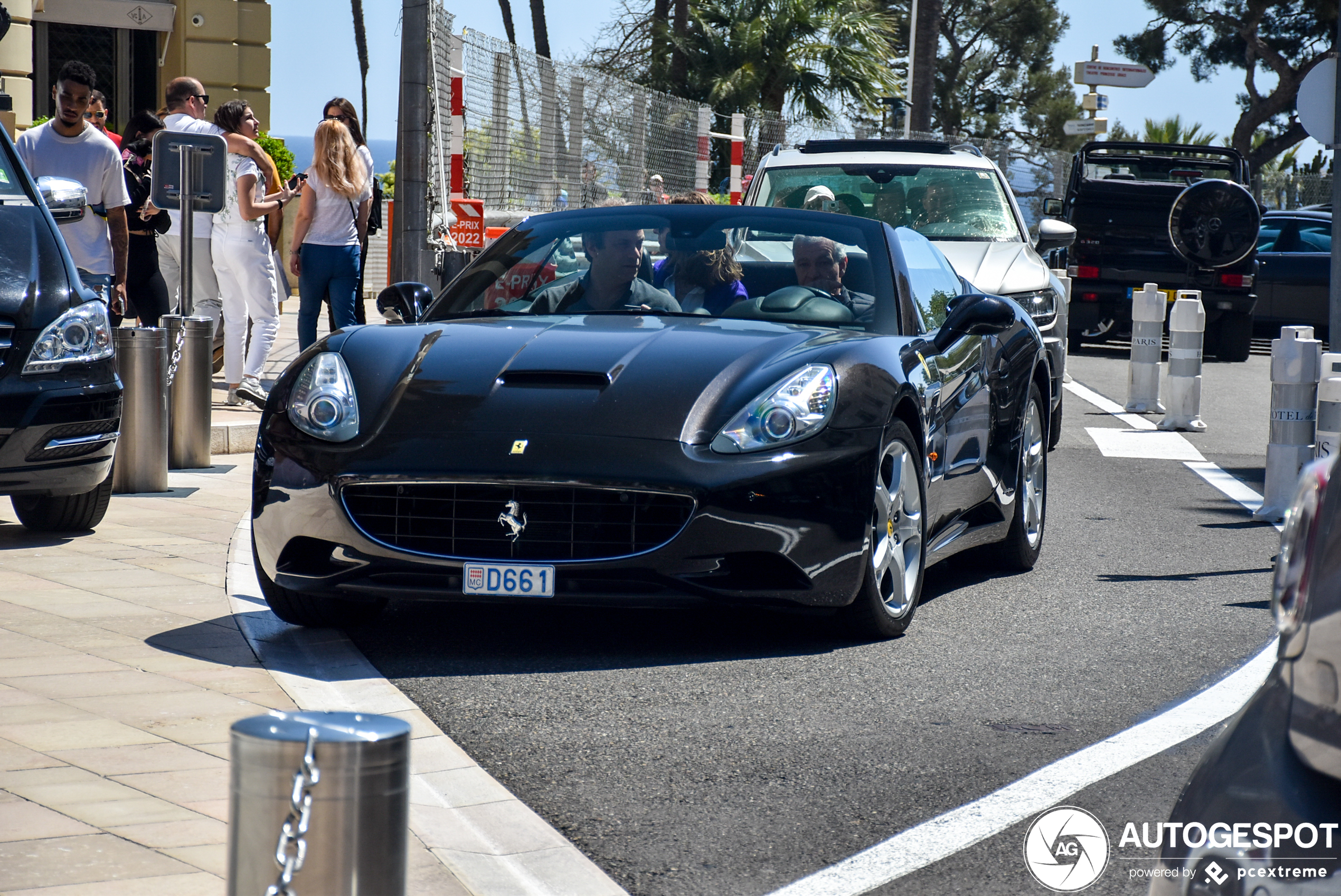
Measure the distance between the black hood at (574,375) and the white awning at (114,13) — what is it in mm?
18352

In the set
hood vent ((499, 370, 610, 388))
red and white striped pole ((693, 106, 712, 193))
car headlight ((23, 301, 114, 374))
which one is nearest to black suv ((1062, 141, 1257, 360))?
red and white striped pole ((693, 106, 712, 193))

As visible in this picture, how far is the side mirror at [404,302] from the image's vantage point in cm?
617

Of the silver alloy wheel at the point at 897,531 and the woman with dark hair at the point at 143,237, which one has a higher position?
the woman with dark hair at the point at 143,237

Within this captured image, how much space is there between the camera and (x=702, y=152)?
22.9 meters

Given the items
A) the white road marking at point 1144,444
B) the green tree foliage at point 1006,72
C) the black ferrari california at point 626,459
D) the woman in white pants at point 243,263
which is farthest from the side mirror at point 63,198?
the green tree foliage at point 1006,72

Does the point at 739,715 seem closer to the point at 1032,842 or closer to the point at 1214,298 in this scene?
the point at 1032,842

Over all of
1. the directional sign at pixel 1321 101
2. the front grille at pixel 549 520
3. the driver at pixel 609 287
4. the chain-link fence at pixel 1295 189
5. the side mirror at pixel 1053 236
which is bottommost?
the front grille at pixel 549 520

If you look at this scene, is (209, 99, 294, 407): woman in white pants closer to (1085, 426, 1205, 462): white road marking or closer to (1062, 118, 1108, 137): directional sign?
(1085, 426, 1205, 462): white road marking

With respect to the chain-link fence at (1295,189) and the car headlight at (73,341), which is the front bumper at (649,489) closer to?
the car headlight at (73,341)

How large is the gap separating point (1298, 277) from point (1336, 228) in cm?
1026

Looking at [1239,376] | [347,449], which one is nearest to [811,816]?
[347,449]

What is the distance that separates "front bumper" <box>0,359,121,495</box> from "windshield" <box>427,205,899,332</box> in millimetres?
1516

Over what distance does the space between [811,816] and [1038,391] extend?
13.3ft

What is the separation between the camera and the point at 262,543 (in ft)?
17.3
